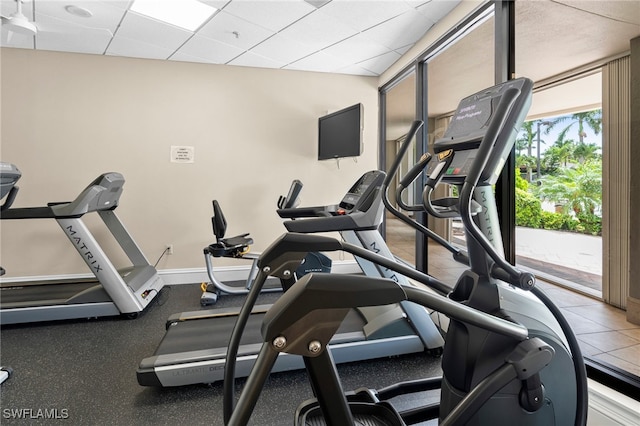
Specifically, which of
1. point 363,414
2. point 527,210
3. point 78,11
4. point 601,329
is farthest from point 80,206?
point 601,329

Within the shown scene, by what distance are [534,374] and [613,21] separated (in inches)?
80.8

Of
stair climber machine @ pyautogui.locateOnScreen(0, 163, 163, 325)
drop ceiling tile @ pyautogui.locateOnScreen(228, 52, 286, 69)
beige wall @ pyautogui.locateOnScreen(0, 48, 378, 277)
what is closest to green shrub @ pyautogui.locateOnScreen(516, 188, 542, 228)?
beige wall @ pyautogui.locateOnScreen(0, 48, 378, 277)

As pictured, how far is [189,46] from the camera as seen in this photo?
12.1 feet

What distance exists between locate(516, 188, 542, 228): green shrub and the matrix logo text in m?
3.02

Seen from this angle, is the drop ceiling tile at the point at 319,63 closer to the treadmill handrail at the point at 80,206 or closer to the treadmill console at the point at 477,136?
the treadmill handrail at the point at 80,206

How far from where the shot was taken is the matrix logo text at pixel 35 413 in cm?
178

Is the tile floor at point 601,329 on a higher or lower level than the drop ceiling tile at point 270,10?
lower

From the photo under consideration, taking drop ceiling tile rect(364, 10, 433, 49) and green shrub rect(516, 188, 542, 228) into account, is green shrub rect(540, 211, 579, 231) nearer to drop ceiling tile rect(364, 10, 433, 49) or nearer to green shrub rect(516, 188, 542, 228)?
green shrub rect(516, 188, 542, 228)

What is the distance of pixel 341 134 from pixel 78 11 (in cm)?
268

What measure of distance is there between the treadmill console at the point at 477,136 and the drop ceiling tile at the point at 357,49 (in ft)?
7.79

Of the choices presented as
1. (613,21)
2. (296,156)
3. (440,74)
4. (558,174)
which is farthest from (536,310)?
(296,156)

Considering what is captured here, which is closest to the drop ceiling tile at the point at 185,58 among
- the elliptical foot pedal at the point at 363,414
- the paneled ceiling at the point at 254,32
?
the paneled ceiling at the point at 254,32

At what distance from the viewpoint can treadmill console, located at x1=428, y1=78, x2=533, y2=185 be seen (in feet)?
3.96

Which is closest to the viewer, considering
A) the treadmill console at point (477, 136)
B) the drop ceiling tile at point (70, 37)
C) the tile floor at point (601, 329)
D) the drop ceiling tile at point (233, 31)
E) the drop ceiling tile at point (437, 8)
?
the treadmill console at point (477, 136)
